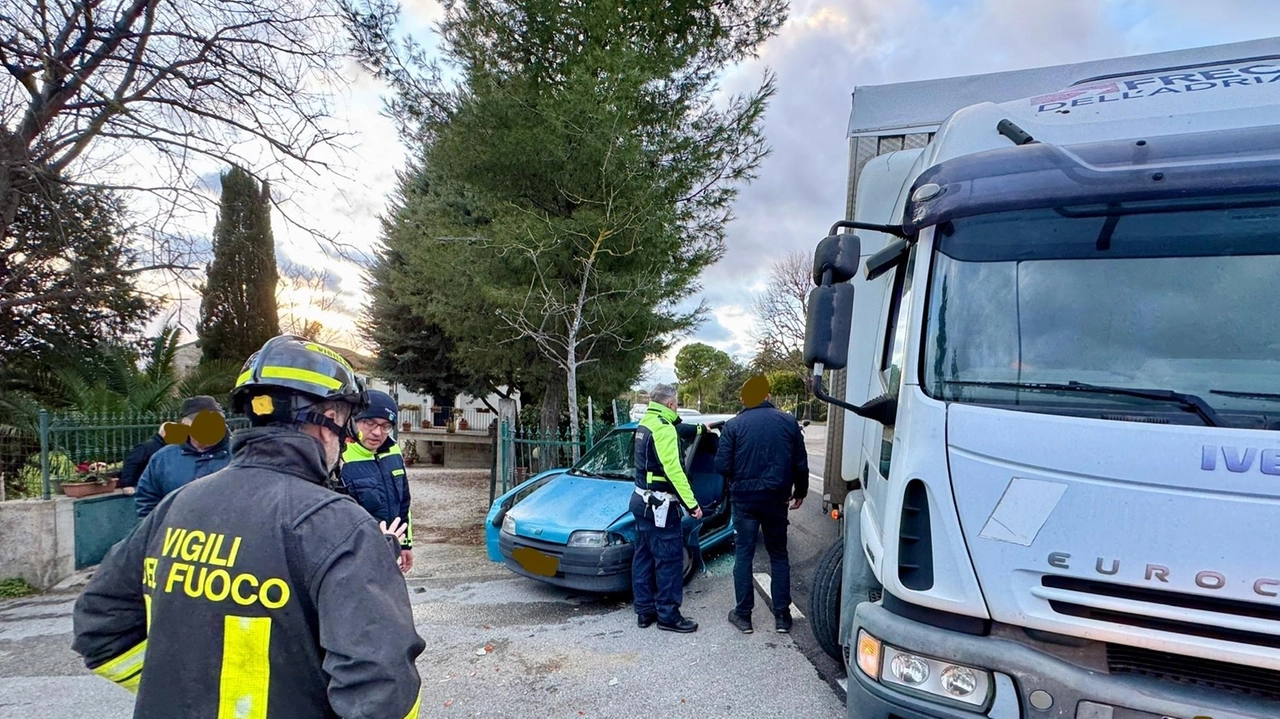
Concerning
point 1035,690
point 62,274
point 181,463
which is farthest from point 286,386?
point 62,274

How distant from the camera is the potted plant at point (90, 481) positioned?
5.92m

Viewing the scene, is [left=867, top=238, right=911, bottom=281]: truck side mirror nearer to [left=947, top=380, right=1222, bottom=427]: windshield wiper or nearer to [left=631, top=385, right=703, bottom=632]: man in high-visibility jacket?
[left=947, top=380, right=1222, bottom=427]: windshield wiper

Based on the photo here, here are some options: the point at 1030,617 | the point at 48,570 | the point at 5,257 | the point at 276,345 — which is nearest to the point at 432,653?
the point at 276,345

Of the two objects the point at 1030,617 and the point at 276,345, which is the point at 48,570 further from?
the point at 1030,617

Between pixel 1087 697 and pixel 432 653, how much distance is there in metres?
3.92

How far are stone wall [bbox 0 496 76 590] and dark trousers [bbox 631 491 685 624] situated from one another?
5.51 metres

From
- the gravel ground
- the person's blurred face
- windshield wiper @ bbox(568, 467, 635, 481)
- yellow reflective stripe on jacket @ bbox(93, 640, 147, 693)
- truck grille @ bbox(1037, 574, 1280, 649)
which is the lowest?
the gravel ground

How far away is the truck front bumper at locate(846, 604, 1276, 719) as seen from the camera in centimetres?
164

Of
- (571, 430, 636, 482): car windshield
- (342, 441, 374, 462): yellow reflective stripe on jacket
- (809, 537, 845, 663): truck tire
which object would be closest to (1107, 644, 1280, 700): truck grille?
(809, 537, 845, 663): truck tire

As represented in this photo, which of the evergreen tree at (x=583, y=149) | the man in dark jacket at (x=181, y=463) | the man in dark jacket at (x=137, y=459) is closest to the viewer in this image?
the man in dark jacket at (x=181, y=463)

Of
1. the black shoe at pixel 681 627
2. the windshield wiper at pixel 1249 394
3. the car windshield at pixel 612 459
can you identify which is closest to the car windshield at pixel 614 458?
the car windshield at pixel 612 459

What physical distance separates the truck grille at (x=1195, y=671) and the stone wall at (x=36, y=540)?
793 cm

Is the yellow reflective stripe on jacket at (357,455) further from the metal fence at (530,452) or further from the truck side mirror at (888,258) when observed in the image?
the metal fence at (530,452)

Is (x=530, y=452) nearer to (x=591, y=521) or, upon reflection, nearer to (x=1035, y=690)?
(x=591, y=521)
